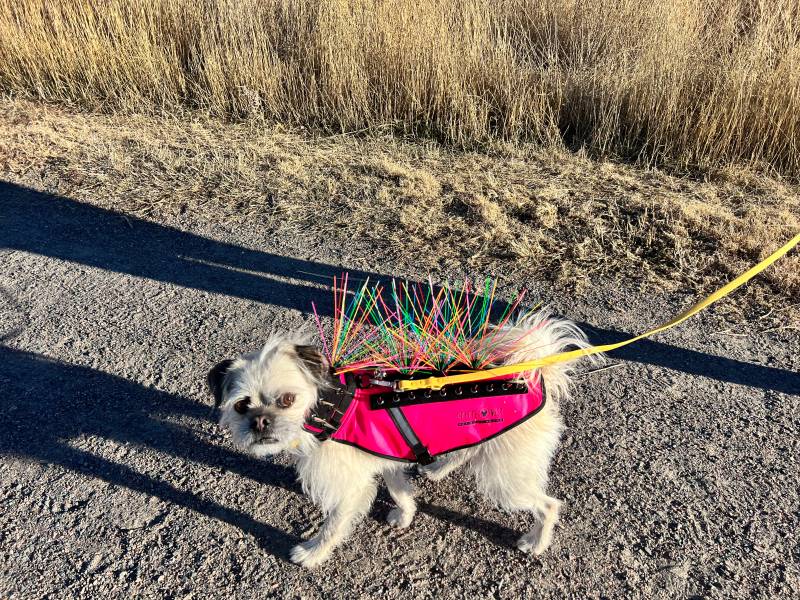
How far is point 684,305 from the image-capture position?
4043 millimetres

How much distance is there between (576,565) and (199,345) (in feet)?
8.34

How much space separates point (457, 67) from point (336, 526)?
17.2ft

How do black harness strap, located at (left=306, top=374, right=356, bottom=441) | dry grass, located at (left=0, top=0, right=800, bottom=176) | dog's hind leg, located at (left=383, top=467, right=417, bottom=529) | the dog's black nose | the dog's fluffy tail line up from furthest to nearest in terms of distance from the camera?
dry grass, located at (left=0, top=0, right=800, bottom=176) < dog's hind leg, located at (left=383, top=467, right=417, bottom=529) < the dog's fluffy tail < black harness strap, located at (left=306, top=374, right=356, bottom=441) < the dog's black nose

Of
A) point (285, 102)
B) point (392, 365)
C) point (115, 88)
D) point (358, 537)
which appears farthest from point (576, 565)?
point (115, 88)

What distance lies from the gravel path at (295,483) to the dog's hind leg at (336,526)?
0.07 meters

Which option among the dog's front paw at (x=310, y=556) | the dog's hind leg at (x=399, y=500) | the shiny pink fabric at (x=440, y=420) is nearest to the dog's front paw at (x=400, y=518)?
the dog's hind leg at (x=399, y=500)

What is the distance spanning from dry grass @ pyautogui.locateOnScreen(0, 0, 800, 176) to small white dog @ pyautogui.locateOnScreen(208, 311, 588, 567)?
4218 mm

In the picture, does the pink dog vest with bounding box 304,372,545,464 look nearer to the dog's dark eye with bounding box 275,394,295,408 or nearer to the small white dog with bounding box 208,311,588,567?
the small white dog with bounding box 208,311,588,567

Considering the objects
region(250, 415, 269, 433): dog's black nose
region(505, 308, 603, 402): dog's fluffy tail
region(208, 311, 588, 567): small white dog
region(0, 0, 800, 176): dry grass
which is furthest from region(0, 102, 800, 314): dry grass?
region(250, 415, 269, 433): dog's black nose

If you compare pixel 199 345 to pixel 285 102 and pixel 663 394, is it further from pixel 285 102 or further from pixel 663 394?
pixel 285 102

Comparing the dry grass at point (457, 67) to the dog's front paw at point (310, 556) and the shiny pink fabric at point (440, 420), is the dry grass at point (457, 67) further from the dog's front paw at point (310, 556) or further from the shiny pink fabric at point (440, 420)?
the dog's front paw at point (310, 556)

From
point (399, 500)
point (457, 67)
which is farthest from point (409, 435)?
point (457, 67)

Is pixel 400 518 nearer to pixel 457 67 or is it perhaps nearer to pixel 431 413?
pixel 431 413

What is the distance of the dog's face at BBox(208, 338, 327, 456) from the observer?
7.39ft
